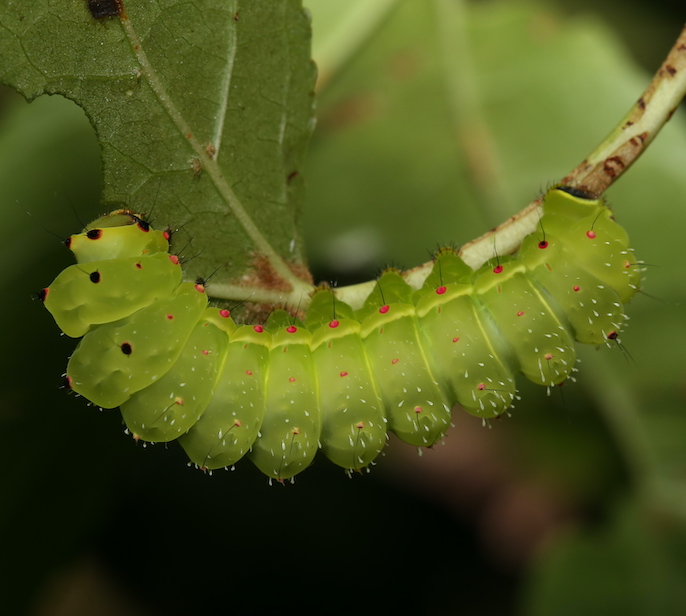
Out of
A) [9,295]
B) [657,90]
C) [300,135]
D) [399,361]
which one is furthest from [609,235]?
[9,295]

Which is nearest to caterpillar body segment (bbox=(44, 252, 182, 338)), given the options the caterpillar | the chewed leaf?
the caterpillar

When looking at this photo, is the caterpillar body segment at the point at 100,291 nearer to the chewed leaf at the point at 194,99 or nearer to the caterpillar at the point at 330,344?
the caterpillar at the point at 330,344

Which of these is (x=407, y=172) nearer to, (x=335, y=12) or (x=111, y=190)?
(x=335, y=12)

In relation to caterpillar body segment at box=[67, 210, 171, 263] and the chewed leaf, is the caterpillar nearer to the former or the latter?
caterpillar body segment at box=[67, 210, 171, 263]

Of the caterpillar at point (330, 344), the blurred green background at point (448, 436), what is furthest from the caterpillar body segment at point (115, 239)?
the blurred green background at point (448, 436)

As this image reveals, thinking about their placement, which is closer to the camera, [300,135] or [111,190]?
[111,190]

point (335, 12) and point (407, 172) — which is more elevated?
point (335, 12)

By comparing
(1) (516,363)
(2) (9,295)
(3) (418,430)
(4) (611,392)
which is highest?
(1) (516,363)
